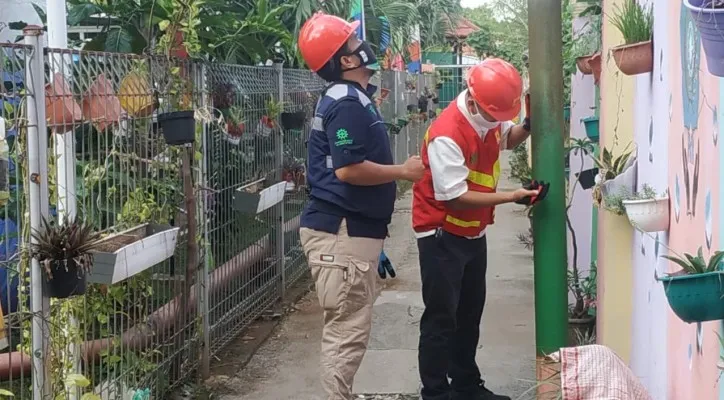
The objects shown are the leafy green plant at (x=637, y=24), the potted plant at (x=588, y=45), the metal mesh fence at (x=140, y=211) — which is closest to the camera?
the metal mesh fence at (x=140, y=211)

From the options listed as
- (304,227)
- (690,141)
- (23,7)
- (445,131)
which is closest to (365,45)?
(445,131)

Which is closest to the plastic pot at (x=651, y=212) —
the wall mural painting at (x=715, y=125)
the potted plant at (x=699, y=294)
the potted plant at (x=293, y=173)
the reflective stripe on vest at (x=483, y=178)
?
the wall mural painting at (x=715, y=125)

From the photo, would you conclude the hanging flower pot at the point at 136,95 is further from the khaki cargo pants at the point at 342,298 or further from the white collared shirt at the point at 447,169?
the white collared shirt at the point at 447,169

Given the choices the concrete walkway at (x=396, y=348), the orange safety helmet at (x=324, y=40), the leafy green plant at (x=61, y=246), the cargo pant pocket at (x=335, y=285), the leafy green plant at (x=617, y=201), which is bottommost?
the concrete walkway at (x=396, y=348)

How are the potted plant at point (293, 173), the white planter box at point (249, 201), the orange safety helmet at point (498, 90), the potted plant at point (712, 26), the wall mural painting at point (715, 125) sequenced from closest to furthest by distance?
the potted plant at point (712, 26)
the wall mural painting at point (715, 125)
the orange safety helmet at point (498, 90)
the white planter box at point (249, 201)
the potted plant at point (293, 173)

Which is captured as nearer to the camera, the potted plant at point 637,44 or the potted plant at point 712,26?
the potted plant at point 712,26

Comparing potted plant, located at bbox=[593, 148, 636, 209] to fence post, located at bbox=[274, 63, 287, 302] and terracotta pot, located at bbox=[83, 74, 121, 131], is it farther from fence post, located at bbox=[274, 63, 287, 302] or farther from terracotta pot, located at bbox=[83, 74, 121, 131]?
fence post, located at bbox=[274, 63, 287, 302]

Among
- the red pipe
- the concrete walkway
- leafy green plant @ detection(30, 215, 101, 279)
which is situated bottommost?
the concrete walkway

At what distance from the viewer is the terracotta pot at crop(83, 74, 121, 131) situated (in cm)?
397

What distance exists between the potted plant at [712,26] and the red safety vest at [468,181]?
2677mm

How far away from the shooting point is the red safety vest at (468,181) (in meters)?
4.62

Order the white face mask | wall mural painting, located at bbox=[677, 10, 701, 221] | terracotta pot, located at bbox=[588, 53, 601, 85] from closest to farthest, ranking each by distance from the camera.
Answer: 1. wall mural painting, located at bbox=[677, 10, 701, 221]
2. the white face mask
3. terracotta pot, located at bbox=[588, 53, 601, 85]

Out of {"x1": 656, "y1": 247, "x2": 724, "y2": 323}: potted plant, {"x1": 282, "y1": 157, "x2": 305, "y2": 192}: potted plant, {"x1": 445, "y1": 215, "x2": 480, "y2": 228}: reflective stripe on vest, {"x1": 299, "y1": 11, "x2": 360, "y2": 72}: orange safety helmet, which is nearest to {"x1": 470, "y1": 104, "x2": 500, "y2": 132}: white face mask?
{"x1": 445, "y1": 215, "x2": 480, "y2": 228}: reflective stripe on vest

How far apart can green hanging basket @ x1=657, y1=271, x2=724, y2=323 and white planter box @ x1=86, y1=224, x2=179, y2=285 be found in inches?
96.1
